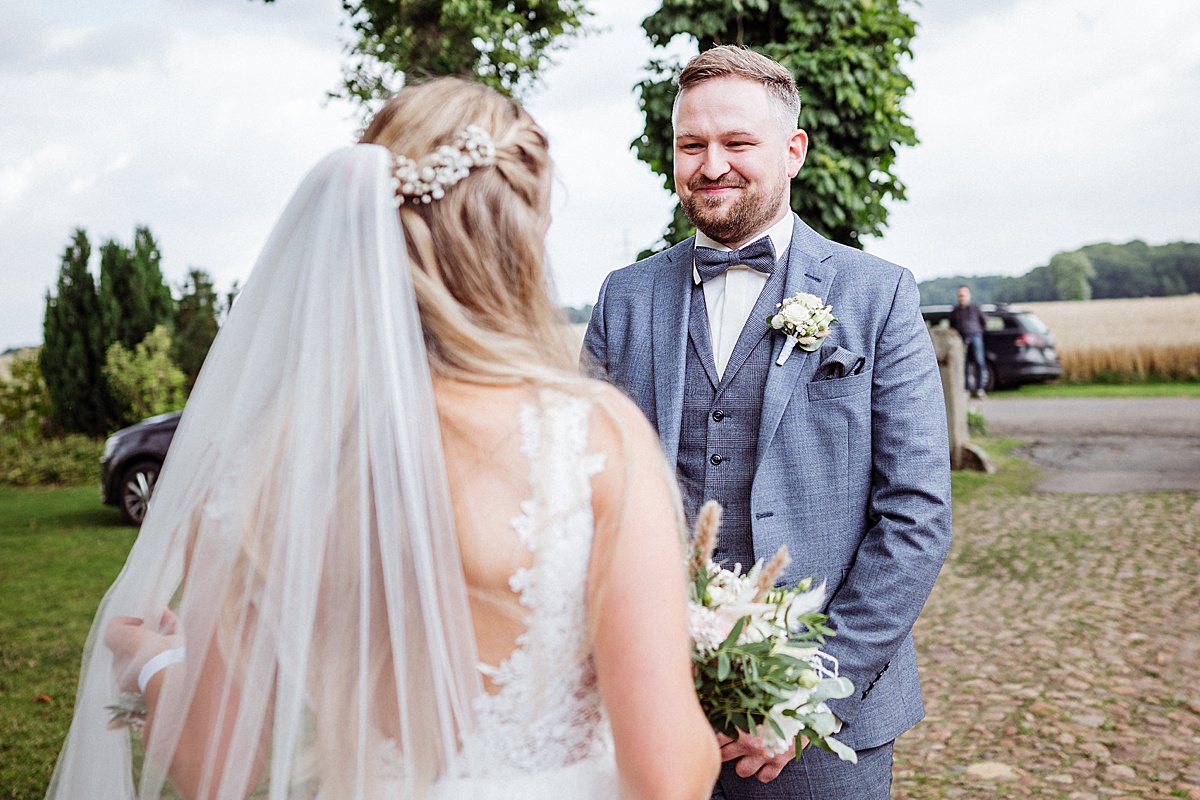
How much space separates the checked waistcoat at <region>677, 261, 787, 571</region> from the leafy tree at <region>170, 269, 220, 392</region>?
50.3ft

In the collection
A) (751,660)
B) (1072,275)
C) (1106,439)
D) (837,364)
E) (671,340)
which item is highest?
(1072,275)

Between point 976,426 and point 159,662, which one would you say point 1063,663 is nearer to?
point 159,662

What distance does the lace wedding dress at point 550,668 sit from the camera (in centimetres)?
150

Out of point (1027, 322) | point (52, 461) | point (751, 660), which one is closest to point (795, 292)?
point (751, 660)

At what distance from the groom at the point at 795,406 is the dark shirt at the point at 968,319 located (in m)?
16.4

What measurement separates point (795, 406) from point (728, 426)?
0.18 m

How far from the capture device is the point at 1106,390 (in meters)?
20.9

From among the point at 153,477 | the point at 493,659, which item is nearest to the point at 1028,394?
the point at 153,477

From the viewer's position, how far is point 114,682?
5.94ft

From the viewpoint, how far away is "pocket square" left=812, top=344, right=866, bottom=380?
2447mm

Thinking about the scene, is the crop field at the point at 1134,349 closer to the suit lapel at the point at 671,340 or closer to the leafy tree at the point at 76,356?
the leafy tree at the point at 76,356

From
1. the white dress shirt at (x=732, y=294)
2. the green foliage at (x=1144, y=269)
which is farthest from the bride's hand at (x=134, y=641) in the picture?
the green foliage at (x=1144, y=269)

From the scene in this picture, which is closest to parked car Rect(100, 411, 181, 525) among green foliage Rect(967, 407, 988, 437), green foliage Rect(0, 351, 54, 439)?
green foliage Rect(0, 351, 54, 439)

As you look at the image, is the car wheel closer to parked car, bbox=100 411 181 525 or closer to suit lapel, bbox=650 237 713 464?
parked car, bbox=100 411 181 525
